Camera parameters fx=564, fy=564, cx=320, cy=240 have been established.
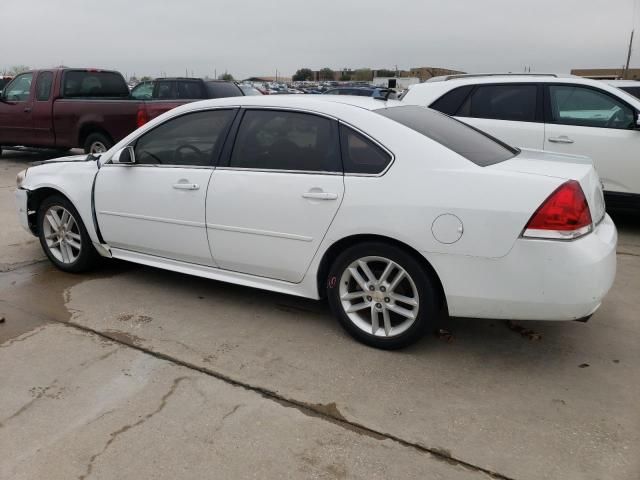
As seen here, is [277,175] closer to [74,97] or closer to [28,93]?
[74,97]

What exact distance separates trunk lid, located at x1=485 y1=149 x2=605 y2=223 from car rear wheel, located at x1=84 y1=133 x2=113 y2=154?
8.20 metres

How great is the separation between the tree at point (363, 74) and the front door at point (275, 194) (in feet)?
318

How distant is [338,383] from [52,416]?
148cm

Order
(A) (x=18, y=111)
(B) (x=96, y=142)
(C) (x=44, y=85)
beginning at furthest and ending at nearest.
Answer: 1. (A) (x=18, y=111)
2. (C) (x=44, y=85)
3. (B) (x=96, y=142)

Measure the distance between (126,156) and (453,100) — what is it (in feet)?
13.3

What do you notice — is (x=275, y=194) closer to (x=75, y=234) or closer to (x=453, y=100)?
(x=75, y=234)

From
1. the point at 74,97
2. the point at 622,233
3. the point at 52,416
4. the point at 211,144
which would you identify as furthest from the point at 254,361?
the point at 74,97

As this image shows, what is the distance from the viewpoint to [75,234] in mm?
4773

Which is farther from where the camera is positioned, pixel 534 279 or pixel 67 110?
pixel 67 110

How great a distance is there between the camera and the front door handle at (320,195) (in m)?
3.42

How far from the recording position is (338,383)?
3135mm

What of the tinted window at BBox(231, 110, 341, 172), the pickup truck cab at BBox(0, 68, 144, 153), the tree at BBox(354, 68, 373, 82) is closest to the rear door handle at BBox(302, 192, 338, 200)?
the tinted window at BBox(231, 110, 341, 172)

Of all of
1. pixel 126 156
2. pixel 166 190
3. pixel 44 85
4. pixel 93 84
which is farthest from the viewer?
pixel 93 84

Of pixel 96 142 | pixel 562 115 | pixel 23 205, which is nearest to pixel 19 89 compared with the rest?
pixel 96 142
